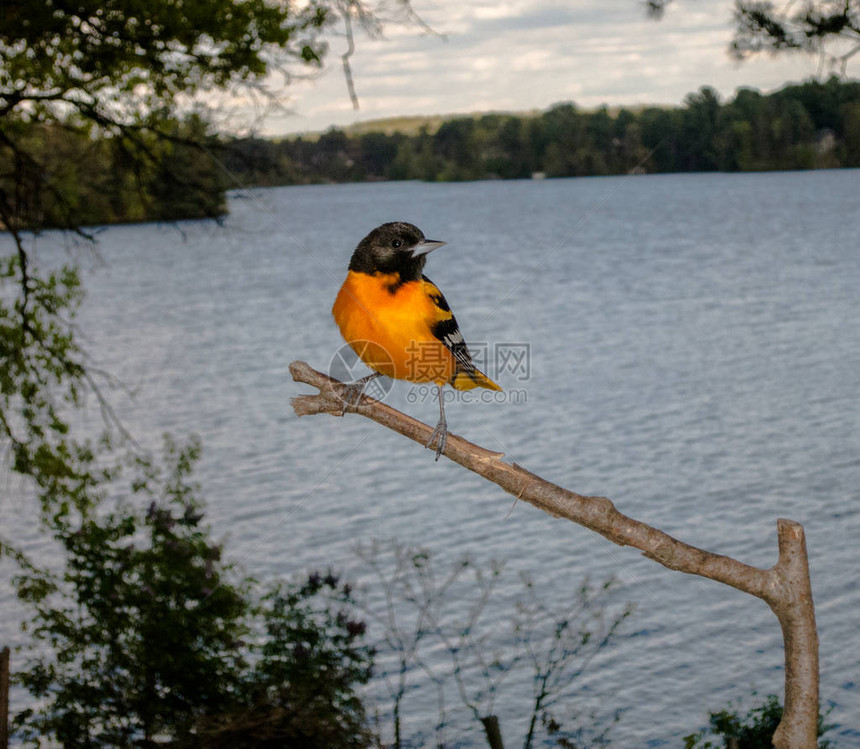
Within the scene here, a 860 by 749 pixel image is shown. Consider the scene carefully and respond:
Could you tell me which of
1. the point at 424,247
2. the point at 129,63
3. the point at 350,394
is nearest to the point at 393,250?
the point at 424,247

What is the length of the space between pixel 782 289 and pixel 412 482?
1088 inches

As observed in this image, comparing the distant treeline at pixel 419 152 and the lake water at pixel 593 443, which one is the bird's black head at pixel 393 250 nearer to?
the lake water at pixel 593 443

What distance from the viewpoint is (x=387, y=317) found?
342 centimetres

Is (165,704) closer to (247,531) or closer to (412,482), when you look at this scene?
(247,531)

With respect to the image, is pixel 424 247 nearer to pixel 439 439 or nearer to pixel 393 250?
pixel 393 250

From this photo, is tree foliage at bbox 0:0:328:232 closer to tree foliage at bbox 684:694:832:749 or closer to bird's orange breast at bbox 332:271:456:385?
bird's orange breast at bbox 332:271:456:385

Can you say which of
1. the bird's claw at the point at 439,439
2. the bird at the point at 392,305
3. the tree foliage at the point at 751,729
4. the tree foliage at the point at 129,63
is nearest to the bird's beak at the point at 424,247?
the bird at the point at 392,305

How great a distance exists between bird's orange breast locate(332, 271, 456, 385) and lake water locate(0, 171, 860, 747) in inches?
16.7

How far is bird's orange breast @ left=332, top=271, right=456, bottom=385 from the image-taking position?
11.3 ft

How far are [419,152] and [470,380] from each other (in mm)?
17118

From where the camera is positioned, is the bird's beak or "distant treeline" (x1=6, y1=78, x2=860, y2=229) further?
"distant treeline" (x1=6, y1=78, x2=860, y2=229)

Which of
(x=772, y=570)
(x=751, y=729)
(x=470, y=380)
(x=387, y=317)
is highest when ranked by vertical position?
(x=387, y=317)

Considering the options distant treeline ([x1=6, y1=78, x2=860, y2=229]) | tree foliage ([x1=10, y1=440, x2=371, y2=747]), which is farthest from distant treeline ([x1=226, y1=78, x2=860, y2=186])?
tree foliage ([x1=10, y1=440, x2=371, y2=747])

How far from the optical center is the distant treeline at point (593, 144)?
32.9 feet
